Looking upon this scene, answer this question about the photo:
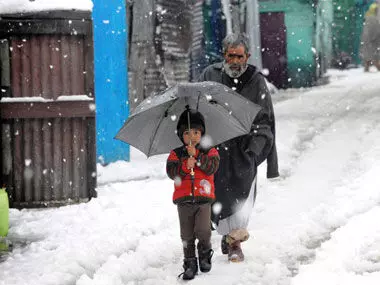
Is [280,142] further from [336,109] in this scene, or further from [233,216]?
[233,216]

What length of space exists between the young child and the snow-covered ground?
28 centimetres

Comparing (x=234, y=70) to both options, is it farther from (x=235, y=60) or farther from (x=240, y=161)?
(x=240, y=161)

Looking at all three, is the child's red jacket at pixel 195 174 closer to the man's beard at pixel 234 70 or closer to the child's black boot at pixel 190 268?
the child's black boot at pixel 190 268

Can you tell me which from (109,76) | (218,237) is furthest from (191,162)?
(109,76)

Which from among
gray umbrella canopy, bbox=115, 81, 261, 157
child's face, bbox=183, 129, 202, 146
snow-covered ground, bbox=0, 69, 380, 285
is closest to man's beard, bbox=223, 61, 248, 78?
gray umbrella canopy, bbox=115, 81, 261, 157

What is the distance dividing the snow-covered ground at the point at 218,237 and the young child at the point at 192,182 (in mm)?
282

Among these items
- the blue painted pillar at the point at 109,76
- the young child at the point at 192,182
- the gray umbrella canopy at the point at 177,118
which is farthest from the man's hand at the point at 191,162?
the blue painted pillar at the point at 109,76

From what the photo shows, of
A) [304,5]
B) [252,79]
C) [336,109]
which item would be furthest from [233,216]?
[304,5]

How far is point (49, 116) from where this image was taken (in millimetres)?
8414

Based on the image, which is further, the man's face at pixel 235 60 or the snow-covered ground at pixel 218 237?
the man's face at pixel 235 60

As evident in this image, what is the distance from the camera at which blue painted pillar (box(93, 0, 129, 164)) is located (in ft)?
35.9

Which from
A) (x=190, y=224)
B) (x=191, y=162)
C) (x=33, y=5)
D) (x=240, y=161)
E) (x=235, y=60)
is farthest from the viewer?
(x=33, y=5)

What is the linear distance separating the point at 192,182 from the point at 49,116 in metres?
3.44

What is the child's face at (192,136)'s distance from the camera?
543 centimetres
